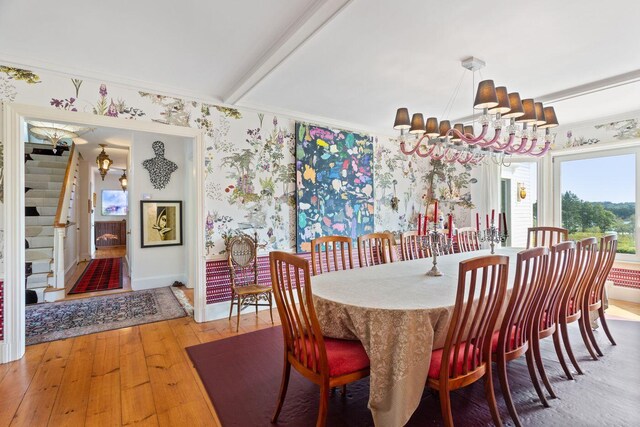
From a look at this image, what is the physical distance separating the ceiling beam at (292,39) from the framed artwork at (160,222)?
287 centimetres

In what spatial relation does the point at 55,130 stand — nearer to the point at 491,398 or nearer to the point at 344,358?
the point at 344,358

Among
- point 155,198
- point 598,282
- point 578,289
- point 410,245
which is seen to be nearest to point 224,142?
point 155,198

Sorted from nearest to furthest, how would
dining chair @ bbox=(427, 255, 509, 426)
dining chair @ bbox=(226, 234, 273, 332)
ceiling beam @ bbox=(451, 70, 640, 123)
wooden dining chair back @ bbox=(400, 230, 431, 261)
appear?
dining chair @ bbox=(427, 255, 509, 426) < ceiling beam @ bbox=(451, 70, 640, 123) < wooden dining chair back @ bbox=(400, 230, 431, 261) < dining chair @ bbox=(226, 234, 273, 332)

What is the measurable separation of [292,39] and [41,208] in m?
5.48

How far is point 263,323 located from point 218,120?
2324 mm

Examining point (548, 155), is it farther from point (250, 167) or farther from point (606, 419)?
point (250, 167)

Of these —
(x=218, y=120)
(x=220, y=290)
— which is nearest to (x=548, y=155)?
(x=218, y=120)

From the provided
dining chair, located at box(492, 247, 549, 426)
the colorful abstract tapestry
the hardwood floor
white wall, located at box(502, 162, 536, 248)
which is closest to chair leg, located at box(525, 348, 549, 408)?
dining chair, located at box(492, 247, 549, 426)

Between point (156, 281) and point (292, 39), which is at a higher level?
point (292, 39)

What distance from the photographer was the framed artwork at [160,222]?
200 inches

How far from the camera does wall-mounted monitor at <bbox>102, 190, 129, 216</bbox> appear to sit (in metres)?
10.3

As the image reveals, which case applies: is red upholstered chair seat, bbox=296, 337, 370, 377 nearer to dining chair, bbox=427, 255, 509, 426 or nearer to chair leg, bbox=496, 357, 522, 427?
dining chair, bbox=427, 255, 509, 426

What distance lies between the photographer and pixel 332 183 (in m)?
4.41

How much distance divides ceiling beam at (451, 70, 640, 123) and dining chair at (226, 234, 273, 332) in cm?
361
